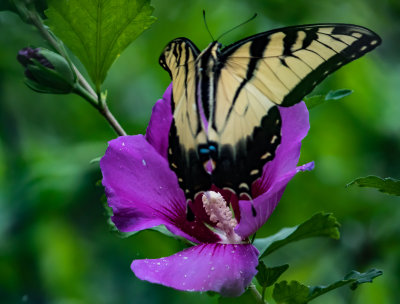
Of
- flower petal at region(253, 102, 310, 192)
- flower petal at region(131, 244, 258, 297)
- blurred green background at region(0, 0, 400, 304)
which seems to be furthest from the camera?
blurred green background at region(0, 0, 400, 304)

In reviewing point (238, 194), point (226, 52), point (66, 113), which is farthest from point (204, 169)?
point (66, 113)

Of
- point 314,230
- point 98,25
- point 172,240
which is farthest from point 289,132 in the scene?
point 172,240

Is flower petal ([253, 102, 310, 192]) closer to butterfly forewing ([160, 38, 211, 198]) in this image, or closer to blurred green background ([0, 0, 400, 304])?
butterfly forewing ([160, 38, 211, 198])

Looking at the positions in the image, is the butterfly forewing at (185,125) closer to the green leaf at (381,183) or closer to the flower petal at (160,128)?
the flower petal at (160,128)

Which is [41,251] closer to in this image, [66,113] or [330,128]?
[66,113]

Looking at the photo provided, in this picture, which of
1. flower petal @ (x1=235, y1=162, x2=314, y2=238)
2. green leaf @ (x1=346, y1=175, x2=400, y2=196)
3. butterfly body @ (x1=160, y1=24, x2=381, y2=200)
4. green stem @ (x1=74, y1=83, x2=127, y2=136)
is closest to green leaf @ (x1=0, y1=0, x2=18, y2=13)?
green stem @ (x1=74, y1=83, x2=127, y2=136)

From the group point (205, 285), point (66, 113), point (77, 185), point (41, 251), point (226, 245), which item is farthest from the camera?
point (66, 113)

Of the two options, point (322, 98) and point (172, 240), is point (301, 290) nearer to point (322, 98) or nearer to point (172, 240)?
point (322, 98)

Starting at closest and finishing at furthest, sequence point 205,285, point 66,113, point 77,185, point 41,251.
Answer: point 205,285 → point 77,185 → point 41,251 → point 66,113
